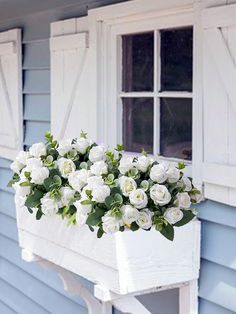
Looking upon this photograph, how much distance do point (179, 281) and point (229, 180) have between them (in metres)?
0.47

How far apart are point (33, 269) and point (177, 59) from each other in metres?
1.86

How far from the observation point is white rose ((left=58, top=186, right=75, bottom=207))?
254 centimetres

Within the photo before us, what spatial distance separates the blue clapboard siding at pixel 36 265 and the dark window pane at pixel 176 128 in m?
0.29

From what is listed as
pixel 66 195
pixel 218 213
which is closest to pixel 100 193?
pixel 66 195

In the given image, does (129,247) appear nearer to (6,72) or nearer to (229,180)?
(229,180)

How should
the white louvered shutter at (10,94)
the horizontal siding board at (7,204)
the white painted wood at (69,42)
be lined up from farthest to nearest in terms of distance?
Result: the horizontal siding board at (7,204) < the white louvered shutter at (10,94) < the white painted wood at (69,42)

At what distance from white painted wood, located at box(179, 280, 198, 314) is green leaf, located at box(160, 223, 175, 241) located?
37cm

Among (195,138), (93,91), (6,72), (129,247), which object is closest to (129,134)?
(93,91)

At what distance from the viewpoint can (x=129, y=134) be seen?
3.12 meters

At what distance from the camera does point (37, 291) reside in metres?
4.08

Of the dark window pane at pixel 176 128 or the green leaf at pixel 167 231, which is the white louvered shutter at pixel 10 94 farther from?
the green leaf at pixel 167 231

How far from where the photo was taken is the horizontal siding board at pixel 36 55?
372 cm

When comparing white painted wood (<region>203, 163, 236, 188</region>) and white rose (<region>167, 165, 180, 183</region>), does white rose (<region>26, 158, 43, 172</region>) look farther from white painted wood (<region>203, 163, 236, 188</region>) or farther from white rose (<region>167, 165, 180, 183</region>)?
white painted wood (<region>203, 163, 236, 188</region>)

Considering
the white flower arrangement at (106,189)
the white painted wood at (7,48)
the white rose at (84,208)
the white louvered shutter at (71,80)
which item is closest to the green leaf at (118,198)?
the white flower arrangement at (106,189)
